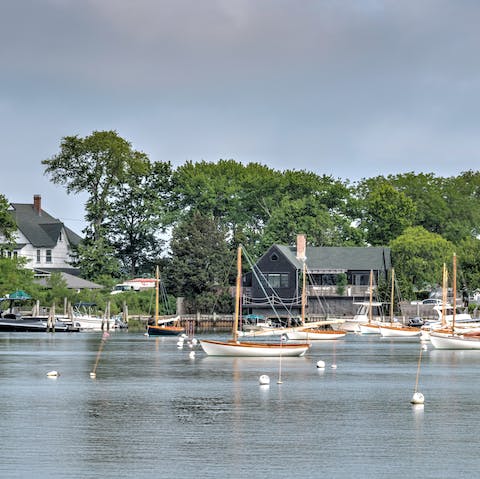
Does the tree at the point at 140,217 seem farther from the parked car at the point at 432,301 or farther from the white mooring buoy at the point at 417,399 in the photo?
the white mooring buoy at the point at 417,399

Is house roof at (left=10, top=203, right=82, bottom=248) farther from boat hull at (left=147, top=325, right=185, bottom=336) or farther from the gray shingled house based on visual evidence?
boat hull at (left=147, top=325, right=185, bottom=336)

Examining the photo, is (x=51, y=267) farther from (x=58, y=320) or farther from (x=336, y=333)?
(x=336, y=333)

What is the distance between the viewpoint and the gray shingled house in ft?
537

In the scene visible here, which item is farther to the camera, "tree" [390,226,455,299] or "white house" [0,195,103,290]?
"white house" [0,195,103,290]

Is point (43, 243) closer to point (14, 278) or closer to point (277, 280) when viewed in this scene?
point (14, 278)

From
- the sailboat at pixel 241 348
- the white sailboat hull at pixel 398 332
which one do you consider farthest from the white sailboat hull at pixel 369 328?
the sailboat at pixel 241 348

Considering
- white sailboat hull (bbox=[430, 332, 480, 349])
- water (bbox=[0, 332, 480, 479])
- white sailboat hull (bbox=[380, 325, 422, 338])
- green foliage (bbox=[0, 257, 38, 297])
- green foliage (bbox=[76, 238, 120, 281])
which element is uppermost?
green foliage (bbox=[76, 238, 120, 281])

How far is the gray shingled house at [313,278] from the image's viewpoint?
164m

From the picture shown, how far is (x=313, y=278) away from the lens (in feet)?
548

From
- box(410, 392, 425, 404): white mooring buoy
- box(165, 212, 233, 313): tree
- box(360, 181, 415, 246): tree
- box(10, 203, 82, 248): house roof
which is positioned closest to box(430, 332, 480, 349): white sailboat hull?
box(410, 392, 425, 404): white mooring buoy

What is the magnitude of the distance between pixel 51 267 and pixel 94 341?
187ft

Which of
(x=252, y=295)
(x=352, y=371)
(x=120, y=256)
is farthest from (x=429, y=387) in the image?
(x=120, y=256)

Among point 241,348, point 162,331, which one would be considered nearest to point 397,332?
point 162,331

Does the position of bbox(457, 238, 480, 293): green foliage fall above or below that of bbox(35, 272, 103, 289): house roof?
above
